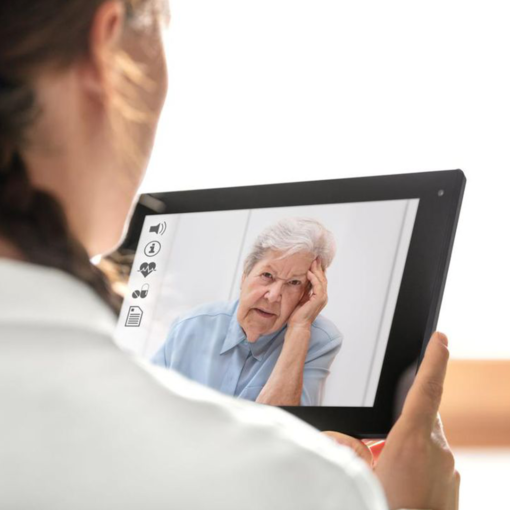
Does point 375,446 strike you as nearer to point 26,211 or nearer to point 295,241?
point 295,241

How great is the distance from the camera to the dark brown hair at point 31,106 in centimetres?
36

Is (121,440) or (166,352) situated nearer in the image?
(121,440)

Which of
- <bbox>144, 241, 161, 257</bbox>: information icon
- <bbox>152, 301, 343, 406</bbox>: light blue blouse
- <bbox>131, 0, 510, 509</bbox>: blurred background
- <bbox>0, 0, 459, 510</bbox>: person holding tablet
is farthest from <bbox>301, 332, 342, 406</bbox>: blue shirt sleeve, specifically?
<bbox>131, 0, 510, 509</bbox>: blurred background

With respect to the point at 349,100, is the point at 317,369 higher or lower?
lower

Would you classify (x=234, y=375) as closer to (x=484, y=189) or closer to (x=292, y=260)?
(x=292, y=260)

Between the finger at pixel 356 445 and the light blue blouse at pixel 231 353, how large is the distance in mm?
48

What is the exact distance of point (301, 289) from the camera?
890 millimetres

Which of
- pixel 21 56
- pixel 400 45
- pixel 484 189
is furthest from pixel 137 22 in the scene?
pixel 484 189

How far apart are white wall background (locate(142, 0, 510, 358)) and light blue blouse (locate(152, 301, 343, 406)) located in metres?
1.23

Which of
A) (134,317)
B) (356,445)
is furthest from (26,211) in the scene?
(134,317)

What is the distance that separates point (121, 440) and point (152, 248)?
2.50 feet

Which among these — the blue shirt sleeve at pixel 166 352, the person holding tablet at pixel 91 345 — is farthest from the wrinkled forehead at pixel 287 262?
the person holding tablet at pixel 91 345

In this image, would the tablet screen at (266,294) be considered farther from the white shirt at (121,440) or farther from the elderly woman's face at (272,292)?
the white shirt at (121,440)

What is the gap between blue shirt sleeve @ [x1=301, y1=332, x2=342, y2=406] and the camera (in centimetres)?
83
